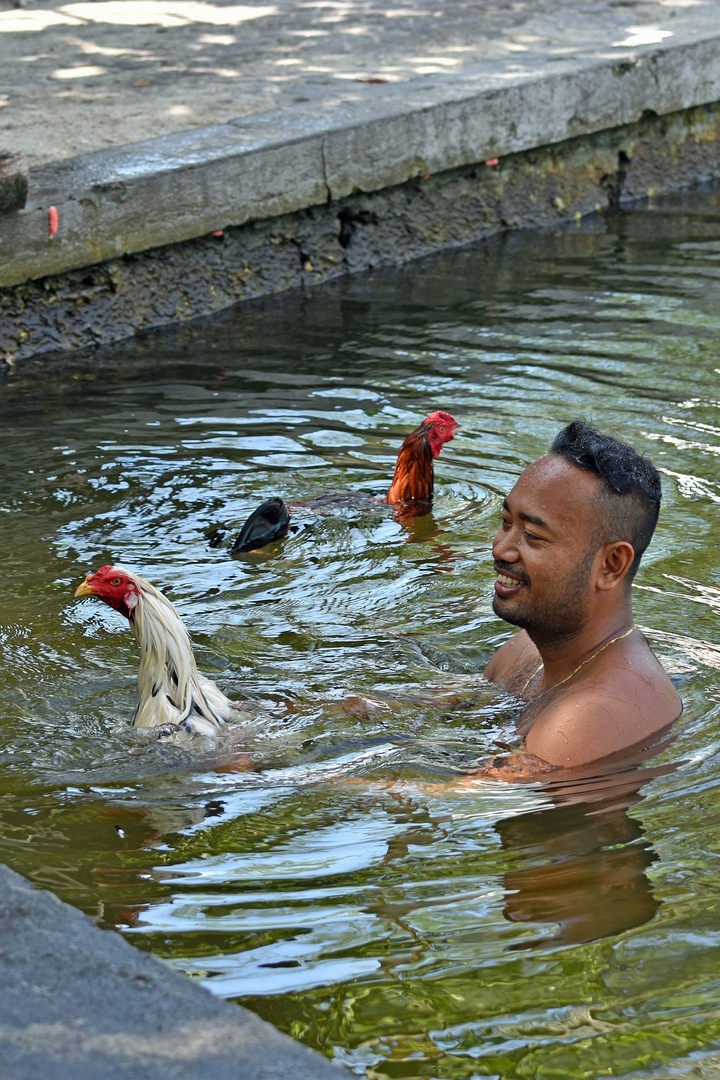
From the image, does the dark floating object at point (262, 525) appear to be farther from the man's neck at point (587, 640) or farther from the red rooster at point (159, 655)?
the man's neck at point (587, 640)

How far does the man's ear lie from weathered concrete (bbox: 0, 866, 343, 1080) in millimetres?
2077

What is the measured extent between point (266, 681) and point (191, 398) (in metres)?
3.65

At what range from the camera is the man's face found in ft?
13.0

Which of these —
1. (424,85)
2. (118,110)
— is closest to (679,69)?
(424,85)

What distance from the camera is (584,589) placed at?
4.03 meters

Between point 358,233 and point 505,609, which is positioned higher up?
point 358,233

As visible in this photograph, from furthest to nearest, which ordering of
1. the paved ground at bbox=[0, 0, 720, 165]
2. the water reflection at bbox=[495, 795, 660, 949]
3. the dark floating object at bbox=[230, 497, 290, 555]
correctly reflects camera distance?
the paved ground at bbox=[0, 0, 720, 165]
the dark floating object at bbox=[230, 497, 290, 555]
the water reflection at bbox=[495, 795, 660, 949]

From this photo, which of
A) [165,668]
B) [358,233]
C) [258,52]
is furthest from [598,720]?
[258,52]

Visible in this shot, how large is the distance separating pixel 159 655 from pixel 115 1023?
2.02 metres

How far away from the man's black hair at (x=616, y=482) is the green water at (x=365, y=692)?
774mm

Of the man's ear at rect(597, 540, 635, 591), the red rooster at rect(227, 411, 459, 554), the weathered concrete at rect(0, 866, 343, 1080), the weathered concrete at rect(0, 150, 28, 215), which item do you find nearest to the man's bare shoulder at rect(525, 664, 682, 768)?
the man's ear at rect(597, 540, 635, 591)

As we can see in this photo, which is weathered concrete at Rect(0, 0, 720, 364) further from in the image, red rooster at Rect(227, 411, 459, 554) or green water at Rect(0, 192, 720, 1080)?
red rooster at Rect(227, 411, 459, 554)

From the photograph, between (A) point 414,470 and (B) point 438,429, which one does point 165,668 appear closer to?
(A) point 414,470

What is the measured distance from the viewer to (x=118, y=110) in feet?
34.9
